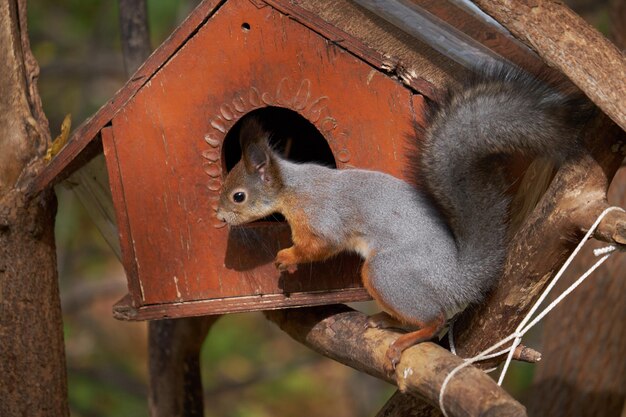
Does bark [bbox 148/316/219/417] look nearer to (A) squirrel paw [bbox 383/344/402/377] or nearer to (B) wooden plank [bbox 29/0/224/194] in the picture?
(B) wooden plank [bbox 29/0/224/194]

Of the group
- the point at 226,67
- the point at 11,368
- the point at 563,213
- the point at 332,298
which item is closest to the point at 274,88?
the point at 226,67

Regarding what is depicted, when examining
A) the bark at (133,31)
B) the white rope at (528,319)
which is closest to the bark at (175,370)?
the bark at (133,31)

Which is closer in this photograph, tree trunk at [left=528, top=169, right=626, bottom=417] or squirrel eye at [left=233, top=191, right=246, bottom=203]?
squirrel eye at [left=233, top=191, right=246, bottom=203]

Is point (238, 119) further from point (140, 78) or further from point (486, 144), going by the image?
point (486, 144)

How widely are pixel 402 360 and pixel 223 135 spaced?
76cm

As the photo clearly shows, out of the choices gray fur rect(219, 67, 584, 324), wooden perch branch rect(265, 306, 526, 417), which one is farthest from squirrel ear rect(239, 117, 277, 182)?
wooden perch branch rect(265, 306, 526, 417)

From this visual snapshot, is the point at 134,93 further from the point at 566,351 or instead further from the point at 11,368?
the point at 566,351

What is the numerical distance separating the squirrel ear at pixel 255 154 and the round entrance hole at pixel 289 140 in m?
0.41

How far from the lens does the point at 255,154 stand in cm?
257

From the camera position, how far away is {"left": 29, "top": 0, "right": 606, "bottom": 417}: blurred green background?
5887mm

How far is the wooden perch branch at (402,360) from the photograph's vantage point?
1764mm

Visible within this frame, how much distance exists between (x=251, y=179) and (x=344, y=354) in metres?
0.52

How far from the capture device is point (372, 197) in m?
2.38

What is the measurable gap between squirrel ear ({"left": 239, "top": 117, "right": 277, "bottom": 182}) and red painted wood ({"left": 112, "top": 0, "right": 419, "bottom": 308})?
8 cm
